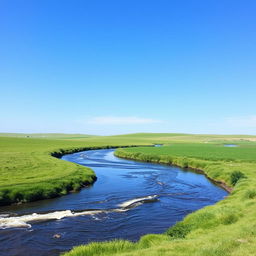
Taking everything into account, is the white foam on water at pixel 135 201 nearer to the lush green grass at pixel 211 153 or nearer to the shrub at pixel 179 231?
Result: the shrub at pixel 179 231

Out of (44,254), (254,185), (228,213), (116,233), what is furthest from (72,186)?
(254,185)

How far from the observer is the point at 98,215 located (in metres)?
22.8

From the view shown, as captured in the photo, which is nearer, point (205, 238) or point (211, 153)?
point (205, 238)

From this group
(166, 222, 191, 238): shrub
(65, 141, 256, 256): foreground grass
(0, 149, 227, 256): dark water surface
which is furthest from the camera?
(0, 149, 227, 256): dark water surface

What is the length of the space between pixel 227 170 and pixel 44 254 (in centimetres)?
3533

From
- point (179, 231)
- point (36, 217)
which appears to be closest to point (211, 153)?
point (179, 231)

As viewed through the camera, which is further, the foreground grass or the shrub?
the shrub

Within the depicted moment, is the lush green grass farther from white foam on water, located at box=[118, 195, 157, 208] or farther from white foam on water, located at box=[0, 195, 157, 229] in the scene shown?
white foam on water, located at box=[0, 195, 157, 229]

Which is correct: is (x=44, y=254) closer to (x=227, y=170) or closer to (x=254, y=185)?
(x=254, y=185)

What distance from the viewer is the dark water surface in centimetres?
1728

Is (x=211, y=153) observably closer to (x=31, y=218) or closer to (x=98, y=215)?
(x=98, y=215)

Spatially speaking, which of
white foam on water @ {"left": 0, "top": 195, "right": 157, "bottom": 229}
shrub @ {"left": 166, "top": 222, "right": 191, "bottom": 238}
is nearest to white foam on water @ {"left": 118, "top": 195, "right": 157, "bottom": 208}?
white foam on water @ {"left": 0, "top": 195, "right": 157, "bottom": 229}

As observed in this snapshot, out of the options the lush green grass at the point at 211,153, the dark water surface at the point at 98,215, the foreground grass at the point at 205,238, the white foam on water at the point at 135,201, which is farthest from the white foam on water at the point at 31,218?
the lush green grass at the point at 211,153

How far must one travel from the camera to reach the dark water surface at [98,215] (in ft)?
56.7
